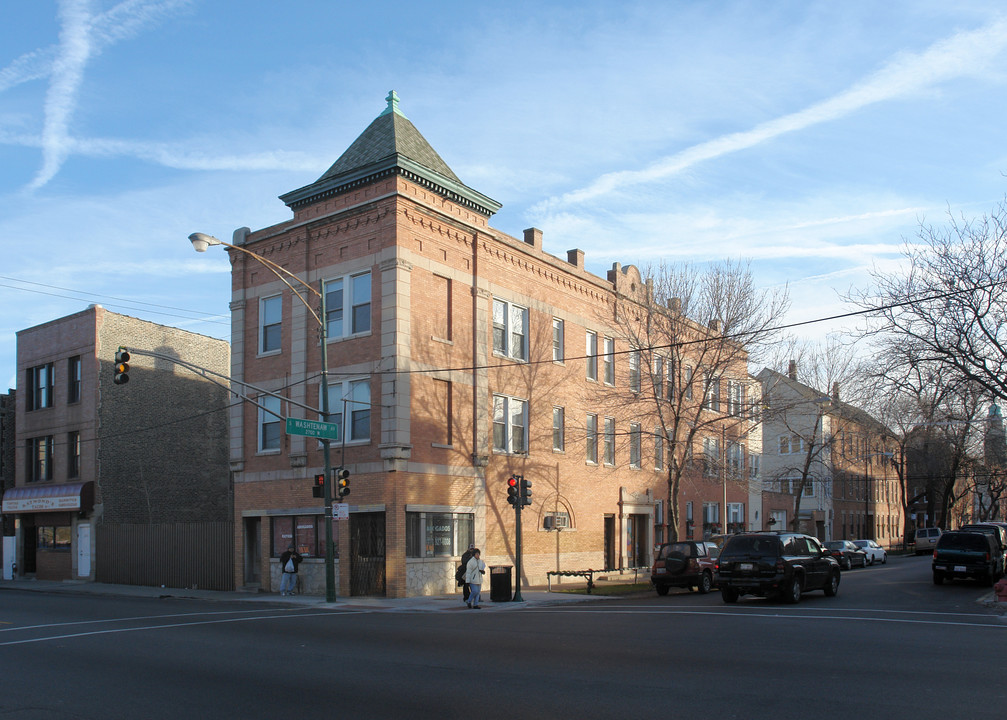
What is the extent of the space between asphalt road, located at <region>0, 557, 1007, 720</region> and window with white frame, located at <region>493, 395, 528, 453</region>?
1138 cm

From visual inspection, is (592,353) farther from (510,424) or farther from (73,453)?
(73,453)

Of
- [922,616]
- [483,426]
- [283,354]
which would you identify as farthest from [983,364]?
[283,354]

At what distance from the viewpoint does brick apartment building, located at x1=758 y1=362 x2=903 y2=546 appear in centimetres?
4938

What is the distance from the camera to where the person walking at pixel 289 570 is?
27.5m

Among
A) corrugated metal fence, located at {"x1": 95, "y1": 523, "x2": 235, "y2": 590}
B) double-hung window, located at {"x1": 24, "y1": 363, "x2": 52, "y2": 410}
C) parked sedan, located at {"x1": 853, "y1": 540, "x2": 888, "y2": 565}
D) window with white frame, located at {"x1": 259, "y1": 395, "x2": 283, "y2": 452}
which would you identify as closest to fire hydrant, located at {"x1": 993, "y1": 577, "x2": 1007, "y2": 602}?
window with white frame, located at {"x1": 259, "y1": 395, "x2": 283, "y2": 452}

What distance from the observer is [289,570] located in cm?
2739

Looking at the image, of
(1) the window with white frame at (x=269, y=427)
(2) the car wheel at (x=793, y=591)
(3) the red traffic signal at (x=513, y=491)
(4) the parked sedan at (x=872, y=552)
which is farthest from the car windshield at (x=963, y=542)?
(1) the window with white frame at (x=269, y=427)

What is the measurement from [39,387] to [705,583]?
31.4 metres

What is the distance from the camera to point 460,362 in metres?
29.8

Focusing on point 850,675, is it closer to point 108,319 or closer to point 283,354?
Result: point 283,354

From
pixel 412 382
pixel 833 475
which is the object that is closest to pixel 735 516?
pixel 833 475

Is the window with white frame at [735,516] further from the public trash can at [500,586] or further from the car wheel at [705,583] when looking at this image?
the public trash can at [500,586]

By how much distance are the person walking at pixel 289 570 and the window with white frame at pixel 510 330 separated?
32.2 ft

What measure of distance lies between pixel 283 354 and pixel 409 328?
18.4ft
